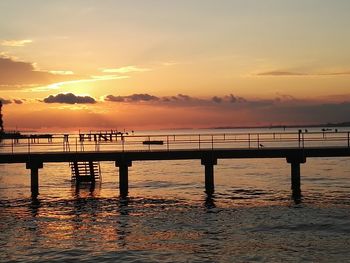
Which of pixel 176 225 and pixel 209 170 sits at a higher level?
pixel 209 170

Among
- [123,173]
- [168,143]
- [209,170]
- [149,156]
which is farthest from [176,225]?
[168,143]

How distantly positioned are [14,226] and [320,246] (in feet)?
54.4

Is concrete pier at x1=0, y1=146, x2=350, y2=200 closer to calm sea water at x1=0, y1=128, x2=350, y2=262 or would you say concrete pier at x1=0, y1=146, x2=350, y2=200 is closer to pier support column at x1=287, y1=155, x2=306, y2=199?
pier support column at x1=287, y1=155, x2=306, y2=199

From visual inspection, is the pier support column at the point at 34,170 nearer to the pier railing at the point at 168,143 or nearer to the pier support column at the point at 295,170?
the pier railing at the point at 168,143

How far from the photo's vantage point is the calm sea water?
21.1 m

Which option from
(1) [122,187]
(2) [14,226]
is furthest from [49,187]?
(2) [14,226]

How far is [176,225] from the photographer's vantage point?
27.1 metres

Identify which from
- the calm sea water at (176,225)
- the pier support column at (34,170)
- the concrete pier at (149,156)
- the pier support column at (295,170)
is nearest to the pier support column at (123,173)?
the concrete pier at (149,156)

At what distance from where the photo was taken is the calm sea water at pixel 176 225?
21094 millimetres

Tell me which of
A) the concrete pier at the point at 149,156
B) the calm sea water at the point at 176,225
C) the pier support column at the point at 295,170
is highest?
the concrete pier at the point at 149,156

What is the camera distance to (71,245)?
74.5ft

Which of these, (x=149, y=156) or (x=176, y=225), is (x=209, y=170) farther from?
(x=176, y=225)

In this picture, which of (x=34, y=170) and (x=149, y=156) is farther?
(x=34, y=170)

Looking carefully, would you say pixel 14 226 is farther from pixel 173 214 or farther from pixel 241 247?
pixel 241 247
